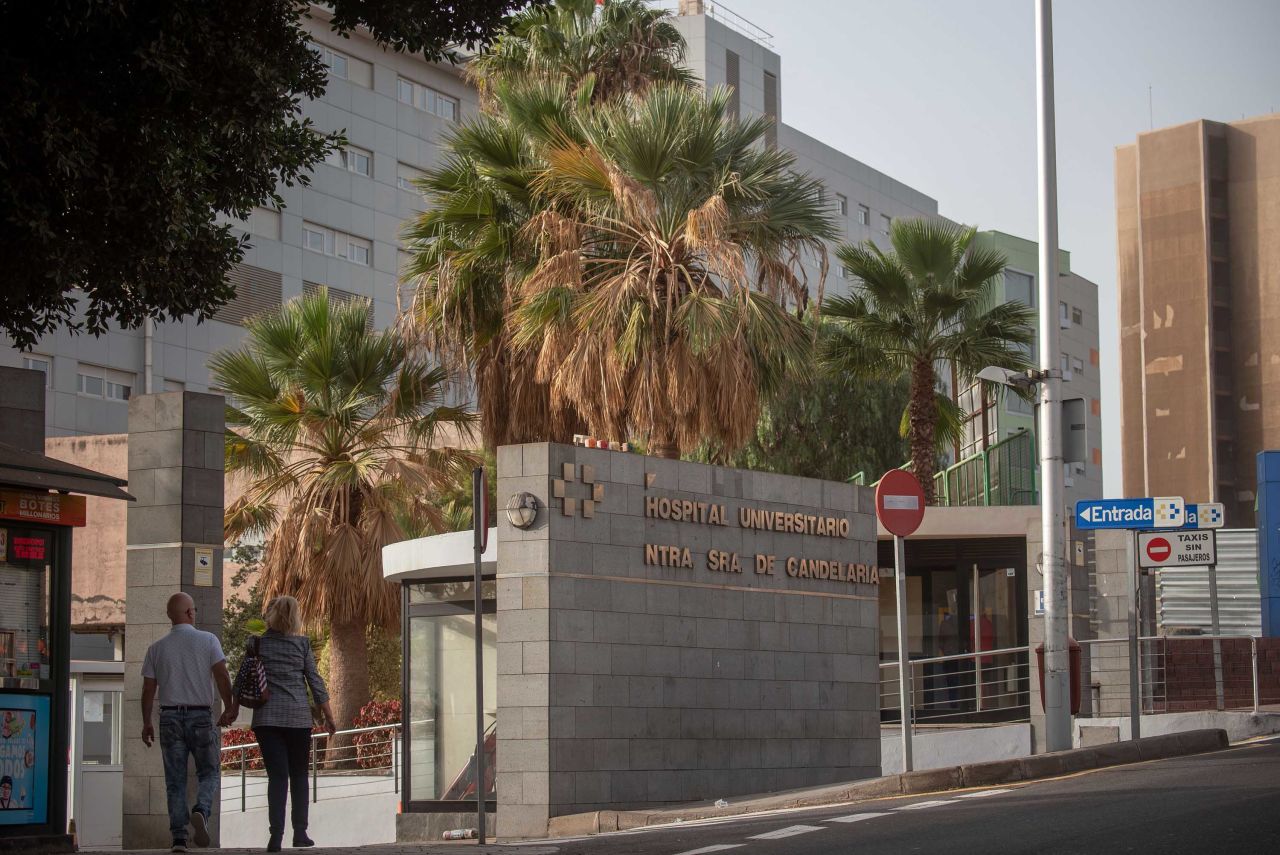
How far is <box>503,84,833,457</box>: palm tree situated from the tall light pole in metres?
4.54

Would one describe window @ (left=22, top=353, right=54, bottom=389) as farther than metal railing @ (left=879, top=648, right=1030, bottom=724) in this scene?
Yes

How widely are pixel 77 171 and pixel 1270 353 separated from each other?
78.9 m

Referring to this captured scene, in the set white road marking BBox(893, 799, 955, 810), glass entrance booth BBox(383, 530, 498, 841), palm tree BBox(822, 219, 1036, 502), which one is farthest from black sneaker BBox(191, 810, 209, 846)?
palm tree BBox(822, 219, 1036, 502)

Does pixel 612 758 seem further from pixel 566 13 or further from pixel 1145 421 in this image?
pixel 1145 421

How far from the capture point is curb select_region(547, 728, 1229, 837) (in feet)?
44.3

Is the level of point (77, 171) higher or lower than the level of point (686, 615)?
higher

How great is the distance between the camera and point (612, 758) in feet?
50.3

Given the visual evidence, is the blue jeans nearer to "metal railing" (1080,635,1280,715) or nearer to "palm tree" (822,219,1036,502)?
"metal railing" (1080,635,1280,715)

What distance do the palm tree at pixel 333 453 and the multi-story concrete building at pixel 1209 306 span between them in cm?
6331

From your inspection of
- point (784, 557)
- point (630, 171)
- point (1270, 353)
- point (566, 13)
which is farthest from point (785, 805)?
point (1270, 353)

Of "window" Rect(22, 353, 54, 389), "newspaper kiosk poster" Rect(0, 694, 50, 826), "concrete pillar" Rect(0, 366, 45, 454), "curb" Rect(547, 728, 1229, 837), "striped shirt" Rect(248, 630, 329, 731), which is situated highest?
"window" Rect(22, 353, 54, 389)

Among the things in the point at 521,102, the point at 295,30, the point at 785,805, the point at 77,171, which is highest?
the point at 521,102

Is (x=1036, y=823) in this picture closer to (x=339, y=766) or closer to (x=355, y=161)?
(x=339, y=766)

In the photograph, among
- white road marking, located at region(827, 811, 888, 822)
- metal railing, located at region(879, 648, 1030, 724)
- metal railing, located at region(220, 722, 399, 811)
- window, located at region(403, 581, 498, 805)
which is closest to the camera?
white road marking, located at region(827, 811, 888, 822)
